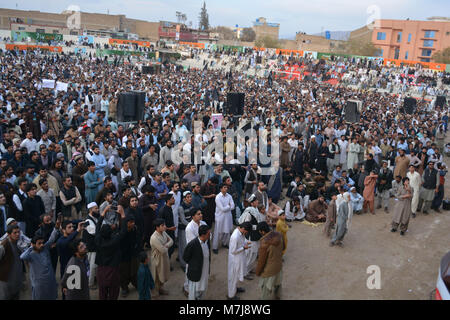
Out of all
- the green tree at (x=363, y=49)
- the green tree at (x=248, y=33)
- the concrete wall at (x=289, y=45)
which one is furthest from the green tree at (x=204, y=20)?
the green tree at (x=363, y=49)

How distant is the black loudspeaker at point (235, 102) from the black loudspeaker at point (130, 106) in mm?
3717

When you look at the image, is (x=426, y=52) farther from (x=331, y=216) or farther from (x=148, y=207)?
(x=148, y=207)

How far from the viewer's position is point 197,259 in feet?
14.5

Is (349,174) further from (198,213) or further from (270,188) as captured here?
(198,213)

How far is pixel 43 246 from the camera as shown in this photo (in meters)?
4.08

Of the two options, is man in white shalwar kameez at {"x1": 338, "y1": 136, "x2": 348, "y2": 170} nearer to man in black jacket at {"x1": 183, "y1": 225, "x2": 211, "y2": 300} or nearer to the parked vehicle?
the parked vehicle

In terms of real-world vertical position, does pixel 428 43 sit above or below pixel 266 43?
below

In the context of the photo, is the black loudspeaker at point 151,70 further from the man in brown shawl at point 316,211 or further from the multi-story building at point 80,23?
the multi-story building at point 80,23

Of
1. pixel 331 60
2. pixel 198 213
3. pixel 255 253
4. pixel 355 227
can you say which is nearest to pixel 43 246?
pixel 198 213

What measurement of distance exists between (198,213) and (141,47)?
49.9 m

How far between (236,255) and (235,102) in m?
8.30

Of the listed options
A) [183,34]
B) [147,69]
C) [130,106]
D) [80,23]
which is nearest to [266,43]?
[183,34]

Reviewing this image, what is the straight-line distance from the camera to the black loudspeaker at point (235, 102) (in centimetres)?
1241

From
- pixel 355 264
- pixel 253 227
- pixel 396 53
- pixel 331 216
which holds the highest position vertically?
pixel 396 53
